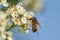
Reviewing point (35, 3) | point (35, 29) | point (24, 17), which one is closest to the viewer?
point (24, 17)

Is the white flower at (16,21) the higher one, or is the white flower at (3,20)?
the white flower at (16,21)

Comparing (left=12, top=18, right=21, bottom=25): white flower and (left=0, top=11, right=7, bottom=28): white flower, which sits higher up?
(left=12, top=18, right=21, bottom=25): white flower

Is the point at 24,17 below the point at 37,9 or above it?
below

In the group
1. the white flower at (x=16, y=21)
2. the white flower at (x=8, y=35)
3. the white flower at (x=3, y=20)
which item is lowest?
the white flower at (x=8, y=35)

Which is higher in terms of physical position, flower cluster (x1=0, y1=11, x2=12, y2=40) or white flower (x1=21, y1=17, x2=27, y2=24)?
white flower (x1=21, y1=17, x2=27, y2=24)

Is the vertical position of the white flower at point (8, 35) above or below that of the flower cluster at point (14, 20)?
below

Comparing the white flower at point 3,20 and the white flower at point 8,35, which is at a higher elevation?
the white flower at point 3,20

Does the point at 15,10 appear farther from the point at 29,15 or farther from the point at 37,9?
the point at 37,9

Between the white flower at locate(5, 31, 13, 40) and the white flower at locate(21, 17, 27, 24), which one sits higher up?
the white flower at locate(21, 17, 27, 24)

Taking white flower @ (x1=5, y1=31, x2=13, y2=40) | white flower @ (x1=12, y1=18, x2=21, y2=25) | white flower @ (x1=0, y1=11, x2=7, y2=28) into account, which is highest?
white flower @ (x1=12, y1=18, x2=21, y2=25)

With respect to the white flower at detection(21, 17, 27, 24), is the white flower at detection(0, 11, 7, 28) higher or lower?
lower

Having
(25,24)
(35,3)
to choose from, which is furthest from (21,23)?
(35,3)
